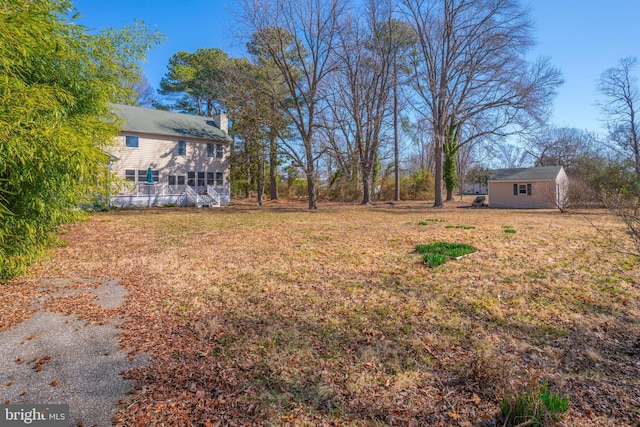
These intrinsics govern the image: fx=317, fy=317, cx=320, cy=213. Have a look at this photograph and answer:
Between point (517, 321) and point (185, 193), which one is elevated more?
point (185, 193)

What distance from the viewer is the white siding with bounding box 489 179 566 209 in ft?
67.5

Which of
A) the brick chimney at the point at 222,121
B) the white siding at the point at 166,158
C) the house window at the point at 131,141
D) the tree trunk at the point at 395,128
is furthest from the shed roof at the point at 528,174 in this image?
the house window at the point at 131,141

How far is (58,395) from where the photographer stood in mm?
2260

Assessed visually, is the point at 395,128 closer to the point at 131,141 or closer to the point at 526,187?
the point at 526,187

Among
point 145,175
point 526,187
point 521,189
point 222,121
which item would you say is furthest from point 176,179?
point 526,187

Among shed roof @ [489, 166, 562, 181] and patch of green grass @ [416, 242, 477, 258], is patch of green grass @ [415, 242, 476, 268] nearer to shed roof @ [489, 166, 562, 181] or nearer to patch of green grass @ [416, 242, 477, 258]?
patch of green grass @ [416, 242, 477, 258]

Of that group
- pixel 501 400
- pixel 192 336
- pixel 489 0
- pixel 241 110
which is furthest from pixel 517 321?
pixel 489 0

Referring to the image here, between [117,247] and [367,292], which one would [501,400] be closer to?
[367,292]

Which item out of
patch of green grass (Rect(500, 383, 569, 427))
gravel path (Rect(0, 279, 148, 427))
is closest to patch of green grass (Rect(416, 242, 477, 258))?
patch of green grass (Rect(500, 383, 569, 427))

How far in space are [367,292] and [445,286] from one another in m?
1.12

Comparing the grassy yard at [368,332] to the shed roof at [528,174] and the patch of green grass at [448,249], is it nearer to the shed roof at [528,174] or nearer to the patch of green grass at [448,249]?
the patch of green grass at [448,249]

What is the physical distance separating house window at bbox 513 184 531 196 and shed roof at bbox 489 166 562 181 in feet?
1.65

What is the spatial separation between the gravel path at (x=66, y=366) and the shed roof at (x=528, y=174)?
24690mm

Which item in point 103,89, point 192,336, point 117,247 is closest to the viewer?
point 192,336
